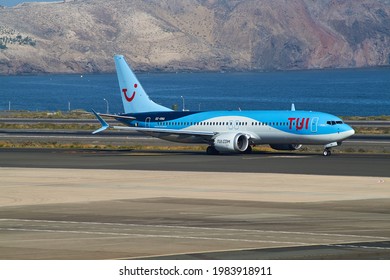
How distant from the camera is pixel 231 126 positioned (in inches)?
3270

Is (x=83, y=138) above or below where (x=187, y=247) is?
above

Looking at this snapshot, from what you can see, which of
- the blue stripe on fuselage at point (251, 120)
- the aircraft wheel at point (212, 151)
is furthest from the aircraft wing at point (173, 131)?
the aircraft wheel at point (212, 151)

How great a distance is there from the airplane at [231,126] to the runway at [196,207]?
8.35 ft

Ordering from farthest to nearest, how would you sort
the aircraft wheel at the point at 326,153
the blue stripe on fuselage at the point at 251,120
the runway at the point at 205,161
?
the blue stripe on fuselage at the point at 251,120
the aircraft wheel at the point at 326,153
the runway at the point at 205,161

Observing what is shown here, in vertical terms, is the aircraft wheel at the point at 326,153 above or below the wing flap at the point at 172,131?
below

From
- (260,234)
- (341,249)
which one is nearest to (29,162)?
(260,234)

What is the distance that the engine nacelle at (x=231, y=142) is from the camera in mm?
80875

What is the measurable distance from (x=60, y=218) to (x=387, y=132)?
236 ft

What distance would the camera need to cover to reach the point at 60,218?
4153cm

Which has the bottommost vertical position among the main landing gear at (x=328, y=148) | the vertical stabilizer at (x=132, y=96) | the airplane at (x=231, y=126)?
the main landing gear at (x=328, y=148)

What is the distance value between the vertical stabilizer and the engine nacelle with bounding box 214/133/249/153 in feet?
28.5

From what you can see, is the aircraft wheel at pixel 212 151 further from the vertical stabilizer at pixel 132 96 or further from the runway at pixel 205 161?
the vertical stabilizer at pixel 132 96

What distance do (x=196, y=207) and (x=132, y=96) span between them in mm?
44037
